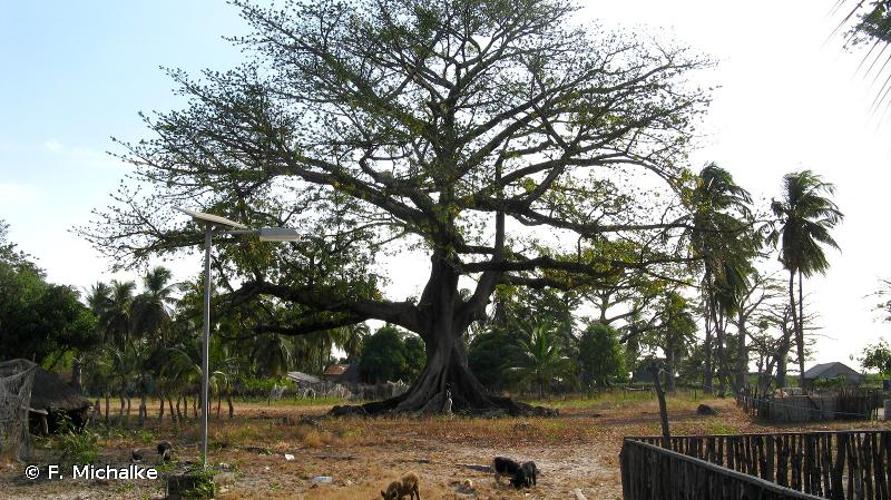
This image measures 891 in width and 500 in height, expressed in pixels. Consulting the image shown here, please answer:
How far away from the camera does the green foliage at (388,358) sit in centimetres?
6712

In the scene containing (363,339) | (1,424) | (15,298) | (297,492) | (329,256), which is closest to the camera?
(297,492)

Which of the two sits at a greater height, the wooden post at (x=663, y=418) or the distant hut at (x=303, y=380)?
the wooden post at (x=663, y=418)

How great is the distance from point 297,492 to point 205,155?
16.0 meters

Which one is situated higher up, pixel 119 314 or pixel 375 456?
pixel 119 314

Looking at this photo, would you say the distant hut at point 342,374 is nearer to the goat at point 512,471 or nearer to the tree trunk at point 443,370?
the tree trunk at point 443,370

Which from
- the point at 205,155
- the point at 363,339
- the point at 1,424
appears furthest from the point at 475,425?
the point at 363,339

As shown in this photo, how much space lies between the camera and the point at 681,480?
8.81m

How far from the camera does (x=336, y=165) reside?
27719mm

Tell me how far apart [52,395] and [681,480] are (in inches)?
687

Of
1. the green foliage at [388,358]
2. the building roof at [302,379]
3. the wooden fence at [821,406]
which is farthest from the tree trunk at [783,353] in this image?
the building roof at [302,379]

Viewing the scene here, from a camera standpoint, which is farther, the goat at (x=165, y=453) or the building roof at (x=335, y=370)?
the building roof at (x=335, y=370)

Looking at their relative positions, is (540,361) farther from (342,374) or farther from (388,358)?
(342,374)

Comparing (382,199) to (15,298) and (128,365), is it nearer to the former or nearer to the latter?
(128,365)

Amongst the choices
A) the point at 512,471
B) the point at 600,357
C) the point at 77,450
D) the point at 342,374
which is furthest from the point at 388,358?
the point at 512,471
